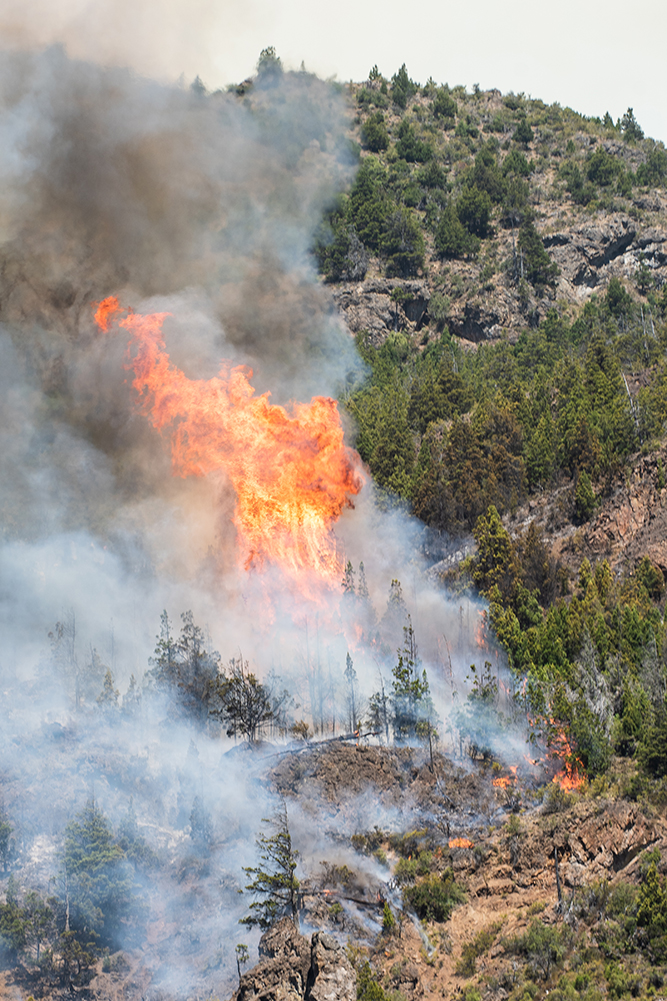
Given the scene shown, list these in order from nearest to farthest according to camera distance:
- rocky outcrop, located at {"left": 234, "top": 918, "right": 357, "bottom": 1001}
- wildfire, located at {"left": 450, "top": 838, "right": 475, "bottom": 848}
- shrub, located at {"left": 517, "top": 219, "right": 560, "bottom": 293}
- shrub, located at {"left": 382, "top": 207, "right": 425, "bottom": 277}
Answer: rocky outcrop, located at {"left": 234, "top": 918, "right": 357, "bottom": 1001}, wildfire, located at {"left": 450, "top": 838, "right": 475, "bottom": 848}, shrub, located at {"left": 517, "top": 219, "right": 560, "bottom": 293}, shrub, located at {"left": 382, "top": 207, "right": 425, "bottom": 277}

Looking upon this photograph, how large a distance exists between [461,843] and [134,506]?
168 ft

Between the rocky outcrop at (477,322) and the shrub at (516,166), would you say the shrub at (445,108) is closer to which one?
the shrub at (516,166)

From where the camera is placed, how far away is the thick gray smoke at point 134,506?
230ft

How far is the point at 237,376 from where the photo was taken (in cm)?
8981

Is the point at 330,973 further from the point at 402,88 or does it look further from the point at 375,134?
the point at 402,88

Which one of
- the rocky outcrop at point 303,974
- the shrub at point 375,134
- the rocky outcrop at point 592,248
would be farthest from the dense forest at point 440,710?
the shrub at point 375,134

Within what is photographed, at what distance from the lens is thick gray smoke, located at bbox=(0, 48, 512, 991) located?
70188mm

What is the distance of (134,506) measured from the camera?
9356 cm

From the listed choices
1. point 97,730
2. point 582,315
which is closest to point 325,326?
point 582,315

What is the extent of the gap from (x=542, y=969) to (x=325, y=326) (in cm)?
9368

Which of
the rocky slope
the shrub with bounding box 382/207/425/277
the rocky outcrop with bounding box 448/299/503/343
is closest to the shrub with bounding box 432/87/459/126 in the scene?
the rocky slope

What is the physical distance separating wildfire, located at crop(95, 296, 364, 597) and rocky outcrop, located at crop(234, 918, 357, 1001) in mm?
35963

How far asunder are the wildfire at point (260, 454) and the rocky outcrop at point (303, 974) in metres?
36.0

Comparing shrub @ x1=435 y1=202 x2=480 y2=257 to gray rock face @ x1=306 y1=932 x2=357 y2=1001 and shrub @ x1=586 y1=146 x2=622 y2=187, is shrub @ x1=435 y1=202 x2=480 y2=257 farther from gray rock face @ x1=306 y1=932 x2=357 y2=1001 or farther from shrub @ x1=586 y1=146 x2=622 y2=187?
gray rock face @ x1=306 y1=932 x2=357 y2=1001
